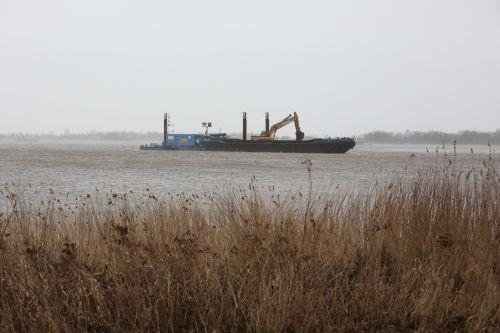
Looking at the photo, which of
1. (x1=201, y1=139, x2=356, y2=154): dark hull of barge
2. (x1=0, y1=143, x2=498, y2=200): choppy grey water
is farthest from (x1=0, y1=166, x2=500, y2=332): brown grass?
(x1=201, y1=139, x2=356, y2=154): dark hull of barge

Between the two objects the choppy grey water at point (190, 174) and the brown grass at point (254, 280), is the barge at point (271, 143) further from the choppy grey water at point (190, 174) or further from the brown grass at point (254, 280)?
the brown grass at point (254, 280)

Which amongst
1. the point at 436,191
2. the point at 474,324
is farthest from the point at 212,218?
the point at 474,324

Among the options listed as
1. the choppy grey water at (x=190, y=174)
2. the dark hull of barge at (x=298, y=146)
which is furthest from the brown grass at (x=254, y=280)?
the dark hull of barge at (x=298, y=146)

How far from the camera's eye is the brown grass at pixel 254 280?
15.3ft

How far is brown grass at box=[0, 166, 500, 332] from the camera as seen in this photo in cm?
→ 468

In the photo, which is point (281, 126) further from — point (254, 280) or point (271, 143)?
point (254, 280)

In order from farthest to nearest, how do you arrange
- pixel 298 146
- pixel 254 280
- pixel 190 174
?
pixel 298 146
pixel 190 174
pixel 254 280

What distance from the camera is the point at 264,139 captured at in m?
74.2

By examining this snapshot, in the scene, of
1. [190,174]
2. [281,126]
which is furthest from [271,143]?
[190,174]

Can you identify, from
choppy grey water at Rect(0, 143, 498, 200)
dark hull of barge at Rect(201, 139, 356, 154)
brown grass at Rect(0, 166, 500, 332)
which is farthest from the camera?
dark hull of barge at Rect(201, 139, 356, 154)

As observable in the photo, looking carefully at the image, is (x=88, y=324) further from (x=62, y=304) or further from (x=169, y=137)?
(x=169, y=137)

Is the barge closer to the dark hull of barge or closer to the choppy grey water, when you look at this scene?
the dark hull of barge

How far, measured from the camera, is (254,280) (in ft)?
17.2

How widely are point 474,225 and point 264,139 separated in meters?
67.2
